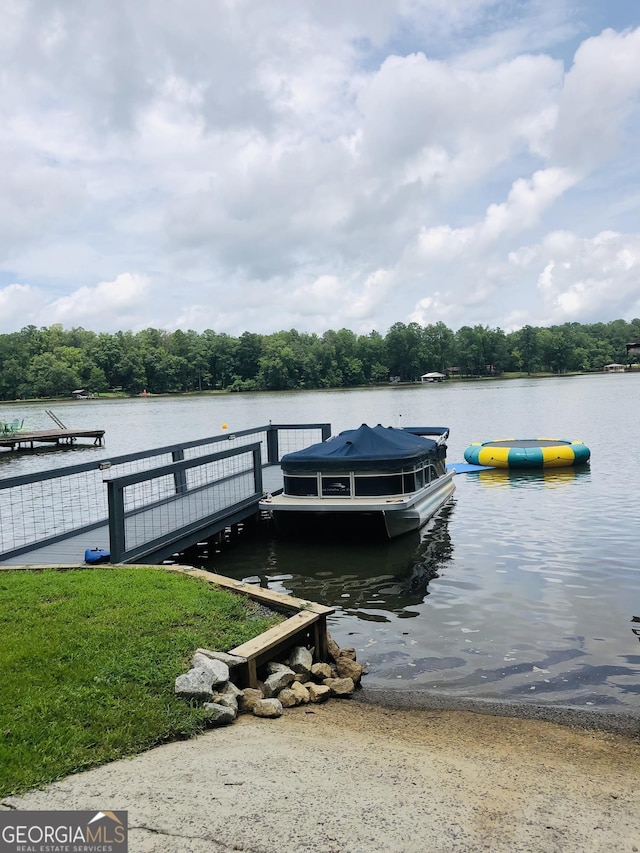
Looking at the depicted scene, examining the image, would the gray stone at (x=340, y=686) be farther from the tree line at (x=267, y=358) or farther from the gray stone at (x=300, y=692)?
the tree line at (x=267, y=358)

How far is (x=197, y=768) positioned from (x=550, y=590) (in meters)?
7.31

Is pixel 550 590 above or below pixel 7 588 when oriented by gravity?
below

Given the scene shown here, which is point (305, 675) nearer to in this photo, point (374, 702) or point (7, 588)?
point (374, 702)

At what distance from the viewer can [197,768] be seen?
4.51 meters

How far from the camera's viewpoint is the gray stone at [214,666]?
18.9 ft

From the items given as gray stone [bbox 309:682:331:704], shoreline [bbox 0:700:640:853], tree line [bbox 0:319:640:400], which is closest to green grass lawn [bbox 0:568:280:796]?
shoreline [bbox 0:700:640:853]

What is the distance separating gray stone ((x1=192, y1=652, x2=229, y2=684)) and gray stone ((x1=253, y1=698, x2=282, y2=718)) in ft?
1.15

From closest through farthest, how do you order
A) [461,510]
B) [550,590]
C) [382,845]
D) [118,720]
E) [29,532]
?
1. [382,845]
2. [118,720]
3. [550,590]
4. [29,532]
5. [461,510]

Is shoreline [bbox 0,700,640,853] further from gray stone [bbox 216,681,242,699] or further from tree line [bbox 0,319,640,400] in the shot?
tree line [bbox 0,319,640,400]

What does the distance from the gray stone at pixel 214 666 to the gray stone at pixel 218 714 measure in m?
0.27

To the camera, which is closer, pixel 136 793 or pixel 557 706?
pixel 136 793

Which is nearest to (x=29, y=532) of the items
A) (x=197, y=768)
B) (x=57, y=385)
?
(x=197, y=768)

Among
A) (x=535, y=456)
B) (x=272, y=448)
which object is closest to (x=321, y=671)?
(x=272, y=448)

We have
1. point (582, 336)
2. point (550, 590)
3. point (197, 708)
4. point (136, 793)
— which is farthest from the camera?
point (582, 336)
